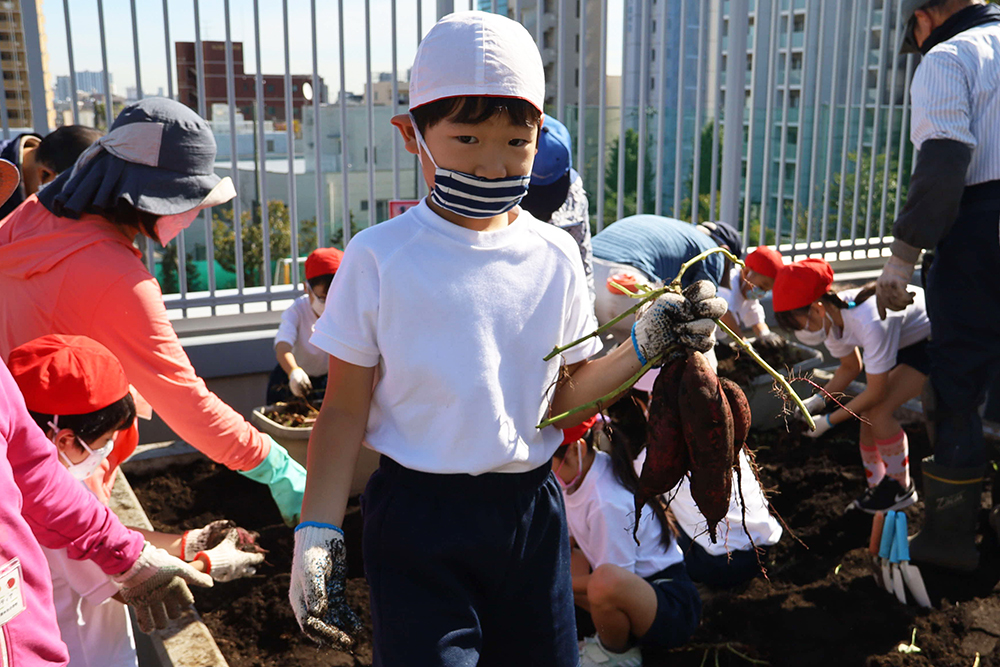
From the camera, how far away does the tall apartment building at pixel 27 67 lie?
13.8ft

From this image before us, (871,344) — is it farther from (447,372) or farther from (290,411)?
(447,372)

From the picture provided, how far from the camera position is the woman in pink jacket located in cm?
227

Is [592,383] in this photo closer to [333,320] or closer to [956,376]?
[333,320]

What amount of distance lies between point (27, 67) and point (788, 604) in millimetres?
4119

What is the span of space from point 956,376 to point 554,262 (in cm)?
215

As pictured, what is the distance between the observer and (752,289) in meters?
4.72

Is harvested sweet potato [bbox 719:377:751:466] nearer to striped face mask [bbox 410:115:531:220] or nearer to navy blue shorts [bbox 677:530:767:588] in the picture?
striped face mask [bbox 410:115:531:220]

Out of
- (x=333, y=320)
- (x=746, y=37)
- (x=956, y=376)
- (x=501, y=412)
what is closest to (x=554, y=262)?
Answer: (x=501, y=412)

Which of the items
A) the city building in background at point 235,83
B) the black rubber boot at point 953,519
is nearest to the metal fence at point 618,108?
the city building in background at point 235,83

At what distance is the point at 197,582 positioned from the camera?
2.11m

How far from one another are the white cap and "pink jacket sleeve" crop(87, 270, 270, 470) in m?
1.14

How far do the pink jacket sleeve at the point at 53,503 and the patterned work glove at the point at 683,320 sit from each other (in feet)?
3.64

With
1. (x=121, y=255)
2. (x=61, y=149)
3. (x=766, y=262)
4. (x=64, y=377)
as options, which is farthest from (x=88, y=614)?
(x=766, y=262)

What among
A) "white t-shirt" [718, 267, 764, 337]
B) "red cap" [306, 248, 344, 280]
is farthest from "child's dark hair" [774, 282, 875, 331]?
"red cap" [306, 248, 344, 280]
